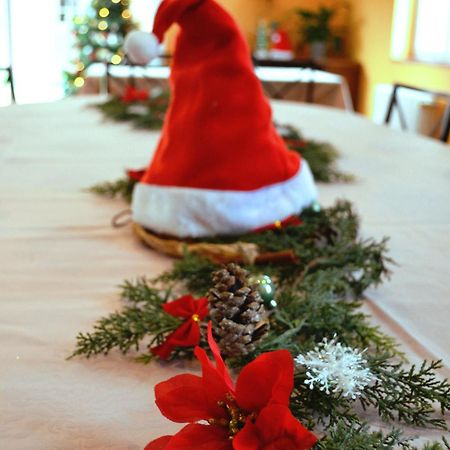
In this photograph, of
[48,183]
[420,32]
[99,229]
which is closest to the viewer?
[99,229]

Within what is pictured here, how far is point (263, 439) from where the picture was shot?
29 centimetres

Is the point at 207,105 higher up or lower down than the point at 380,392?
higher up

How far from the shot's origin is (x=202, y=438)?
31 cm

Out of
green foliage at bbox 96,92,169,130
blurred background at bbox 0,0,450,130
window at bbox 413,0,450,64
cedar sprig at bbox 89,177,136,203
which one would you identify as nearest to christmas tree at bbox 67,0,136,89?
blurred background at bbox 0,0,450,130

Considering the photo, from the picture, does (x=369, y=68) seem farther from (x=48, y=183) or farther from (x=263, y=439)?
(x=263, y=439)

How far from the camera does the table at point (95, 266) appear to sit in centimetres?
39

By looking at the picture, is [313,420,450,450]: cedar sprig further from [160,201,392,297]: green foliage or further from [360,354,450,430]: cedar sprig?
[160,201,392,297]: green foliage

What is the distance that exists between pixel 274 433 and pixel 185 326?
180 millimetres

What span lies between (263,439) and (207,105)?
0.46 m

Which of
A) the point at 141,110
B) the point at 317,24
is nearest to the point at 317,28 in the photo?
the point at 317,24

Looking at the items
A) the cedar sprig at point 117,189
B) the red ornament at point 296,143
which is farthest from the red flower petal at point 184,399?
the red ornament at point 296,143

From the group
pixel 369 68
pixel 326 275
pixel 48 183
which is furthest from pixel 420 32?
pixel 326 275

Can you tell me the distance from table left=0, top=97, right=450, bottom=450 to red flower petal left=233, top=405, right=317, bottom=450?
105mm

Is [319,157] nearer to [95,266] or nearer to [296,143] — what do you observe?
[296,143]
